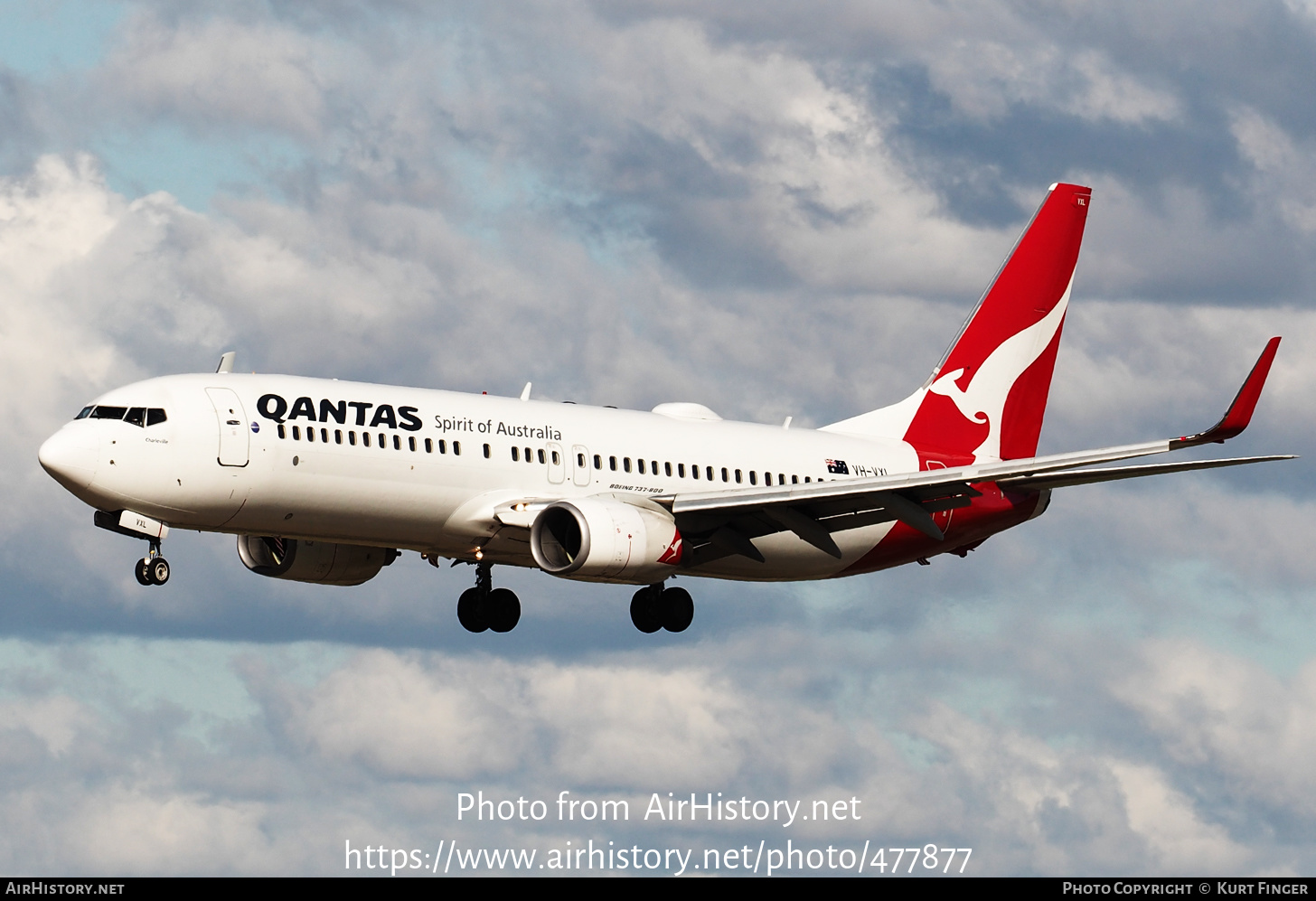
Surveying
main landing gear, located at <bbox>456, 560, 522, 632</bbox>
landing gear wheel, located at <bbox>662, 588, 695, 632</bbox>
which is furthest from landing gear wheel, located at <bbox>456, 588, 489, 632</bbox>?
landing gear wheel, located at <bbox>662, 588, 695, 632</bbox>

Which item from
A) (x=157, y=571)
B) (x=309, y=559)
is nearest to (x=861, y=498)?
(x=309, y=559)

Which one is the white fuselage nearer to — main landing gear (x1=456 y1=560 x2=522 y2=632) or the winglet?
main landing gear (x1=456 y1=560 x2=522 y2=632)

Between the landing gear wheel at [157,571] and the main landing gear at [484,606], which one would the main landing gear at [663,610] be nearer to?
the main landing gear at [484,606]

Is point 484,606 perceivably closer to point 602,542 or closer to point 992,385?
point 602,542

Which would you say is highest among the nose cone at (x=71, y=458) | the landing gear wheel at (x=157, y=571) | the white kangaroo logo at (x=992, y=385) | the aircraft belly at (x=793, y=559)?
the white kangaroo logo at (x=992, y=385)

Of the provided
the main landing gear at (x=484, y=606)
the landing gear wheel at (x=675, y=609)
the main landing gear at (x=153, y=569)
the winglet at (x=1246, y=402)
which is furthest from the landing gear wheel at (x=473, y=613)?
the winglet at (x=1246, y=402)

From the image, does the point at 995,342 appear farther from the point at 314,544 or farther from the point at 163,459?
the point at 163,459

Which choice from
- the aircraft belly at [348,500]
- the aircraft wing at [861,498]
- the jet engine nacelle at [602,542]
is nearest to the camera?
the aircraft belly at [348,500]

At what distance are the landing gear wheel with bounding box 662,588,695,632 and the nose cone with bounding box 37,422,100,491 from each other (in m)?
17.5

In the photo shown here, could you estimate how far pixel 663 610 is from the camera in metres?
58.5

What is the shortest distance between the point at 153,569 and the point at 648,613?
1540 cm

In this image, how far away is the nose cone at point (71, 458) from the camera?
47969 mm

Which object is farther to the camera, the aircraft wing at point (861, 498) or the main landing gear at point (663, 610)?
the main landing gear at point (663, 610)

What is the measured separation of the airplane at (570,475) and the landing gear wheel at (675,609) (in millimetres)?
64
